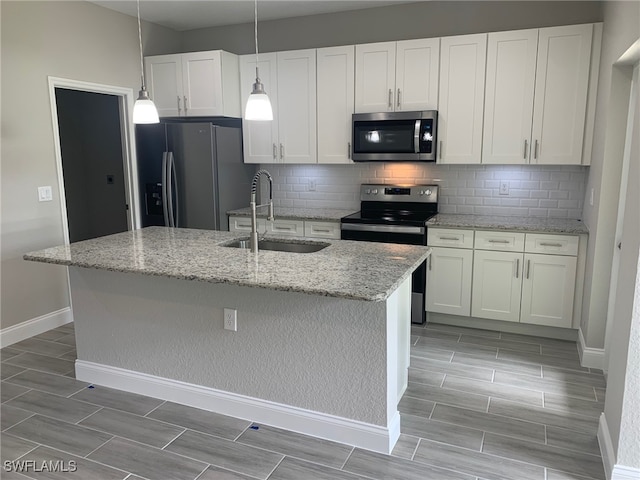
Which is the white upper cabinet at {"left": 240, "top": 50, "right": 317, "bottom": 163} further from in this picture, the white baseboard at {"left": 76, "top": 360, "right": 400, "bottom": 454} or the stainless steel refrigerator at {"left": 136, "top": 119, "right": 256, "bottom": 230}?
the white baseboard at {"left": 76, "top": 360, "right": 400, "bottom": 454}

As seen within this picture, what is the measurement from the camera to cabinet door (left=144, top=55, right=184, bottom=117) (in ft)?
15.3

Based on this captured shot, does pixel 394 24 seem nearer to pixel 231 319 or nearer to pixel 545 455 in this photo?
pixel 231 319

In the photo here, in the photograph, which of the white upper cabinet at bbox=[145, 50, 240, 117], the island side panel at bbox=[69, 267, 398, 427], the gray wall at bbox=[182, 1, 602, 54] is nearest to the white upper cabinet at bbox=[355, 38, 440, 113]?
the gray wall at bbox=[182, 1, 602, 54]

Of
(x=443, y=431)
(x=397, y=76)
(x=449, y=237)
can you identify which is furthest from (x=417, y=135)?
(x=443, y=431)

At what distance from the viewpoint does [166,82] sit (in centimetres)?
471

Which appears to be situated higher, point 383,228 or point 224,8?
point 224,8

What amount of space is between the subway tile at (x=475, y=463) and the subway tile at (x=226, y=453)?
0.73 m

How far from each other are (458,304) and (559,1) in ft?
8.52

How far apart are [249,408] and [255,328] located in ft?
1.54

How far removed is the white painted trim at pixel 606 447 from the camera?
2.09 metres

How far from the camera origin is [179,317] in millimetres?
2730

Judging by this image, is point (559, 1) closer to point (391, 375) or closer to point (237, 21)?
point (237, 21)

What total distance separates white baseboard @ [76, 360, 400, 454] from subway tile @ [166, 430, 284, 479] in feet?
0.71

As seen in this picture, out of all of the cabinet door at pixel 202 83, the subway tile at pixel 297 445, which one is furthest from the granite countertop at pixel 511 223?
the cabinet door at pixel 202 83
